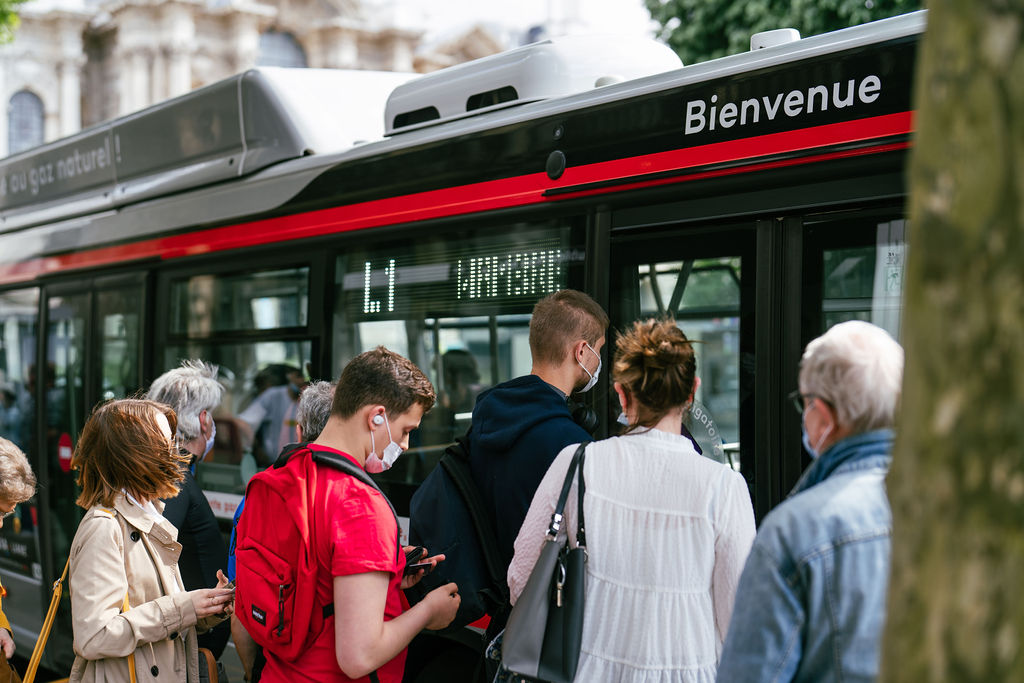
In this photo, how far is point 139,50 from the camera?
37.9m

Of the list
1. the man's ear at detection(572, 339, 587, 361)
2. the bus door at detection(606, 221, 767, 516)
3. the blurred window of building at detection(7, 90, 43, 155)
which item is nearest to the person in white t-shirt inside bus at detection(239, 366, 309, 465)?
the bus door at detection(606, 221, 767, 516)

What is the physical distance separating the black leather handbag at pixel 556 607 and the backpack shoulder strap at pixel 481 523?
55 cm

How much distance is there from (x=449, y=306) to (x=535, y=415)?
1.44 meters

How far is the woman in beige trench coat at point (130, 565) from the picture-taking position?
2.83m

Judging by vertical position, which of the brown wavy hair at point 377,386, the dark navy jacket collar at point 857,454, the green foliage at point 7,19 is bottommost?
the dark navy jacket collar at point 857,454

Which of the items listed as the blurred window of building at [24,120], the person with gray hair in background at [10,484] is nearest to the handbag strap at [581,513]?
the person with gray hair in background at [10,484]

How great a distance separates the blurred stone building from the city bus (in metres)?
32.0

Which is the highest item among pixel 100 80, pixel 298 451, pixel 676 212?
pixel 100 80

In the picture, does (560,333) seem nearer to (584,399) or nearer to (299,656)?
(584,399)

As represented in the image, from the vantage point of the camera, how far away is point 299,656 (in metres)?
2.55

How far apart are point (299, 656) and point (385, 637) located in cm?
23

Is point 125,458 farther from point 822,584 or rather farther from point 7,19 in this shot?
point 7,19

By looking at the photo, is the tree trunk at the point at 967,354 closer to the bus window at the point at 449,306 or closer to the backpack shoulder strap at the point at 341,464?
the backpack shoulder strap at the point at 341,464

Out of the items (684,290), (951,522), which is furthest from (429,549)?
(951,522)
